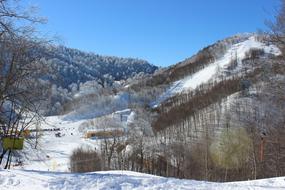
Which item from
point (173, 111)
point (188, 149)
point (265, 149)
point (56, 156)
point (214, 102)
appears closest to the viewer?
point (265, 149)

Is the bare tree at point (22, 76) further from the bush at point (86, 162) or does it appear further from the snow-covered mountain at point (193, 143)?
the bush at point (86, 162)

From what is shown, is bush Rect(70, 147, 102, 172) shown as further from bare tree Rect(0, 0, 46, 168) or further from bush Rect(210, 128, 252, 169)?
bare tree Rect(0, 0, 46, 168)

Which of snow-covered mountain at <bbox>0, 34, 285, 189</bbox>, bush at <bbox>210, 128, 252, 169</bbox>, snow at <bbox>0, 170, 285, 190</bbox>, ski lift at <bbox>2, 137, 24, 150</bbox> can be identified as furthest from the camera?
bush at <bbox>210, 128, 252, 169</bbox>

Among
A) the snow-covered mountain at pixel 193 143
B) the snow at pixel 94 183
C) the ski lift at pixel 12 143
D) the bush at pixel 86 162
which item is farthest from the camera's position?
the bush at pixel 86 162

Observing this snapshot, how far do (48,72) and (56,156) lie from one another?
218 ft

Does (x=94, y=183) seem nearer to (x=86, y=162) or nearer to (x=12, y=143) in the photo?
(x=12, y=143)

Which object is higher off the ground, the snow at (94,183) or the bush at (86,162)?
the snow at (94,183)

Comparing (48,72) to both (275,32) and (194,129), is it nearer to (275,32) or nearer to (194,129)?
(275,32)

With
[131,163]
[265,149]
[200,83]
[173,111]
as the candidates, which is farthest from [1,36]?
[200,83]

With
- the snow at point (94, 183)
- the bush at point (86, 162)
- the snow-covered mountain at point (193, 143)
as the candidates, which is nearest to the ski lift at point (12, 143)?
the snow-covered mountain at point (193, 143)

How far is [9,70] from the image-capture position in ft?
39.8

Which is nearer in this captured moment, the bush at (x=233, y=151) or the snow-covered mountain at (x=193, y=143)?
the snow-covered mountain at (x=193, y=143)

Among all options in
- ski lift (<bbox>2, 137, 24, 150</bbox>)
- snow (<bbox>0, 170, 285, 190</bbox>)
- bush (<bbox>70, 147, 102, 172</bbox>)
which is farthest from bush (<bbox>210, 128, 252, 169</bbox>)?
snow (<bbox>0, 170, 285, 190</bbox>)

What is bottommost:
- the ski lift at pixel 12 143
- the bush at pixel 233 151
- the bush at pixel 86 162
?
the bush at pixel 86 162
